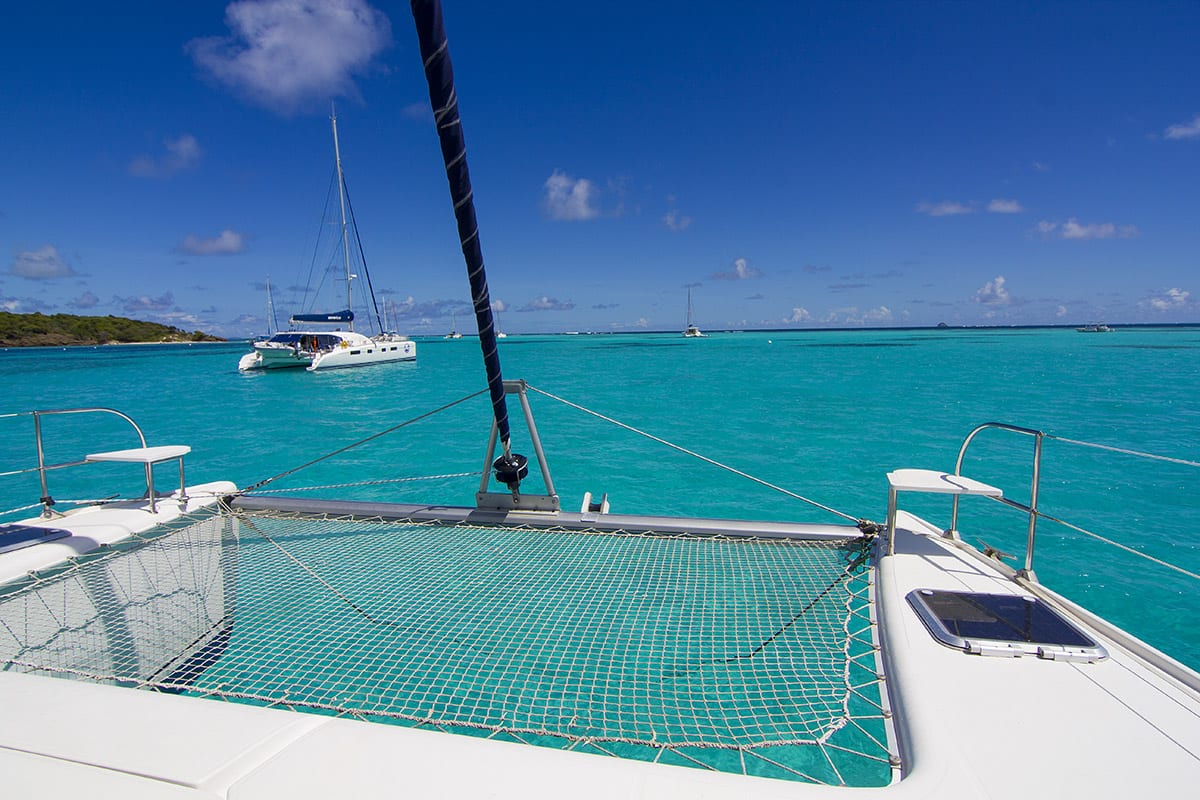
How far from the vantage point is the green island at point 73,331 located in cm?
9253

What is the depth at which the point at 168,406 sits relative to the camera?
71.9 feet

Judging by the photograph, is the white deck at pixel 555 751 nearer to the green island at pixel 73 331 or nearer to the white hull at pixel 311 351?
the white hull at pixel 311 351

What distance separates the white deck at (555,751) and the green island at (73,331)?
131 meters

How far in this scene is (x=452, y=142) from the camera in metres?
2.37

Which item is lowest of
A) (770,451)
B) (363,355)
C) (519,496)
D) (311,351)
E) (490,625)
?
(770,451)

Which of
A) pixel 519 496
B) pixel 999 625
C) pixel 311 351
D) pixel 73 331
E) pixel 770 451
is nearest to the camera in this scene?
pixel 999 625

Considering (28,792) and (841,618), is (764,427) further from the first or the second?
(28,792)

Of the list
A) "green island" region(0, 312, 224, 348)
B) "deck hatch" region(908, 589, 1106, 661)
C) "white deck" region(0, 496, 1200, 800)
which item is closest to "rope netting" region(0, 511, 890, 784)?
"deck hatch" region(908, 589, 1106, 661)

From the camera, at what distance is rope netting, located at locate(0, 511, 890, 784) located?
331cm

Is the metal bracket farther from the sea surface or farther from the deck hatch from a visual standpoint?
the deck hatch

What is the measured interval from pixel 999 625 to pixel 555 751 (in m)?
1.90

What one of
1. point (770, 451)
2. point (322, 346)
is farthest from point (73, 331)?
point (770, 451)

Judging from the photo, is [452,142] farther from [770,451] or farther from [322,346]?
[322,346]

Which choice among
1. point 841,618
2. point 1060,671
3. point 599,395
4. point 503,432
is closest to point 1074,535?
point 841,618
